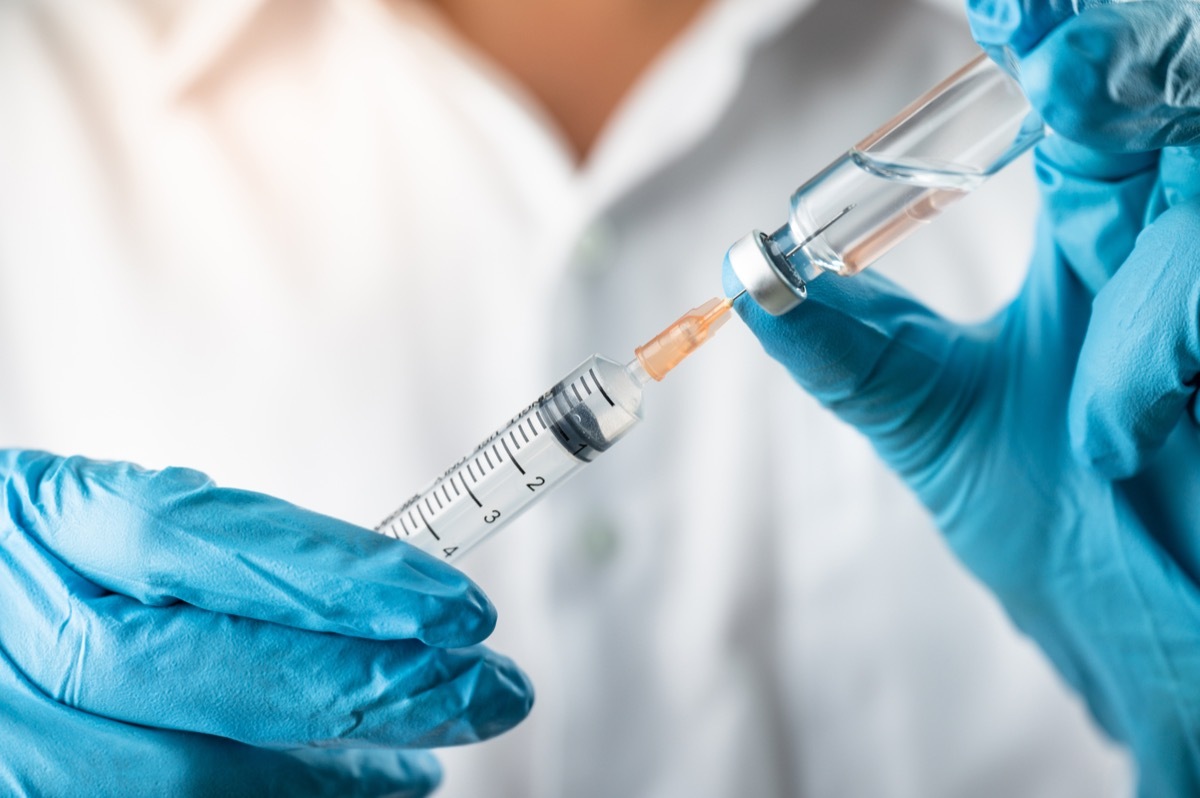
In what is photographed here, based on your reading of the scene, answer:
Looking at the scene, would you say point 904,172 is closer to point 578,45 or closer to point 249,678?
point 249,678

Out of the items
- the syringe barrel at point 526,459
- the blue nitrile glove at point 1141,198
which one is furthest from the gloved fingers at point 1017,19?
the syringe barrel at point 526,459

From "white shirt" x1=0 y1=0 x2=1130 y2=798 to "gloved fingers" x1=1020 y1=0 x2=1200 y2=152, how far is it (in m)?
0.75

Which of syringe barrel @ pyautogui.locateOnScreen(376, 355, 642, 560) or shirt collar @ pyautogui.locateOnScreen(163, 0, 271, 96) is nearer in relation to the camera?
syringe barrel @ pyautogui.locateOnScreen(376, 355, 642, 560)

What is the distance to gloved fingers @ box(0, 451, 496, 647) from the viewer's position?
3.21 feet

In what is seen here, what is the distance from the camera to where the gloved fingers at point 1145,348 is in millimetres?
953

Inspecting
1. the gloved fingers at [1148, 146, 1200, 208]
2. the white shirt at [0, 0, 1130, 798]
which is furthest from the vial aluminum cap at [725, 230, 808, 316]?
the white shirt at [0, 0, 1130, 798]

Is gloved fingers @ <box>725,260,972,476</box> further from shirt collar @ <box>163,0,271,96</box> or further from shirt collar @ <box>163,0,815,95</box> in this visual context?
shirt collar @ <box>163,0,271,96</box>

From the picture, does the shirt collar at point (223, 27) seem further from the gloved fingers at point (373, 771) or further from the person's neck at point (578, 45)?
the gloved fingers at point (373, 771)

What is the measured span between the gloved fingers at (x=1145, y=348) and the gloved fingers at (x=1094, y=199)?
0.25 ft

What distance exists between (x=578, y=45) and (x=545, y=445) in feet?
3.01

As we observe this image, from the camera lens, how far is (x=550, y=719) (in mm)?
1537

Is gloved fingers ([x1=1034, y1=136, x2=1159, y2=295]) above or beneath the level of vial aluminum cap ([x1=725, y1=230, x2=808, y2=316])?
beneath

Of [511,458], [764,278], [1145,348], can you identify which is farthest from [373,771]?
[1145,348]

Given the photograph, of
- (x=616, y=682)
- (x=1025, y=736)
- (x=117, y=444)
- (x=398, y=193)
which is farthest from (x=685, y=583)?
(x=117, y=444)
